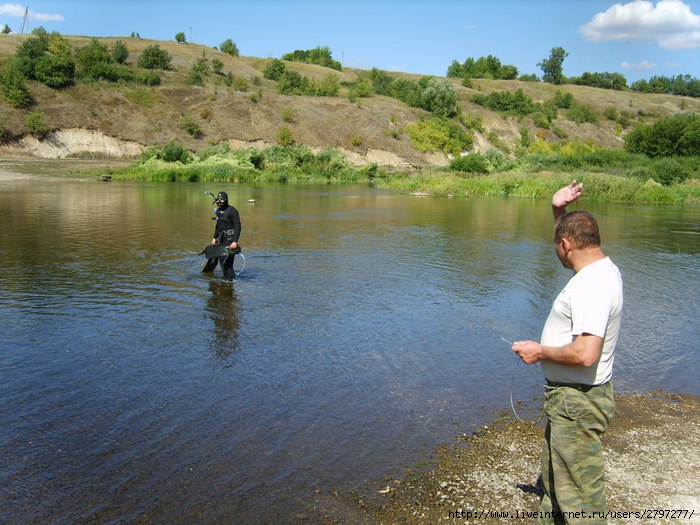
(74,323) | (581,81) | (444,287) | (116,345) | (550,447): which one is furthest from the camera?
(581,81)

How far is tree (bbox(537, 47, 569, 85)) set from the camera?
530 ft

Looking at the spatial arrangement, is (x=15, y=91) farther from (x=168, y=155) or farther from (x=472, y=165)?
→ (x=472, y=165)

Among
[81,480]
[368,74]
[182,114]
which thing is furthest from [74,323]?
[368,74]

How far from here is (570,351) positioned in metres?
3.77

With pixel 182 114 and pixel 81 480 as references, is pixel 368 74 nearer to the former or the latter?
pixel 182 114

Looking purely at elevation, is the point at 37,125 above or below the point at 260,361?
above

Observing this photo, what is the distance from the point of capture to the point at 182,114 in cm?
7688

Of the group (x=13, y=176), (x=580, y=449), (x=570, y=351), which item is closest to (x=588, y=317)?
(x=570, y=351)

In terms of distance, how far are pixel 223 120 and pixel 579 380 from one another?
78.6 m


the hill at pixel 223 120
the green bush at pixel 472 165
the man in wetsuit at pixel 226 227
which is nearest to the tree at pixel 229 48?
the hill at pixel 223 120

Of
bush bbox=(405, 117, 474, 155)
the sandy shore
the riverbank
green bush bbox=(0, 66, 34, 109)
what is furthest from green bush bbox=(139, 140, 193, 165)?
the riverbank

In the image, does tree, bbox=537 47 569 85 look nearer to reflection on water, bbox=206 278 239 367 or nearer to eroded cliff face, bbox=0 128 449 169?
eroded cliff face, bbox=0 128 449 169

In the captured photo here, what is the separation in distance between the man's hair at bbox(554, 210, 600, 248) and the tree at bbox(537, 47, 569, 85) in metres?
172

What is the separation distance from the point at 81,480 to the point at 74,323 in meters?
5.17
